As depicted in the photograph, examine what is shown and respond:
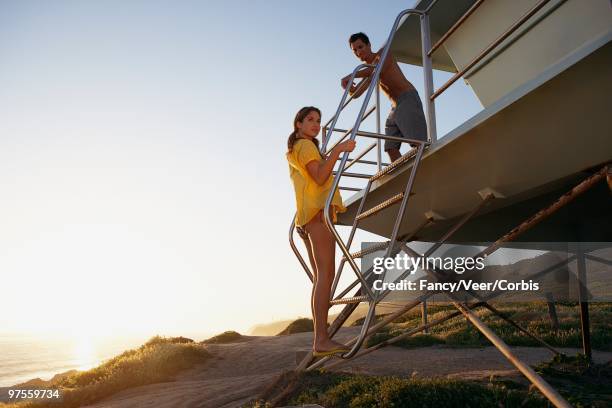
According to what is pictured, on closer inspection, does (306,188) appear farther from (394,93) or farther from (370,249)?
(394,93)

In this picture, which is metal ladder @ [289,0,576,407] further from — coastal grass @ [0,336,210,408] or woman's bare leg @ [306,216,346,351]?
coastal grass @ [0,336,210,408]

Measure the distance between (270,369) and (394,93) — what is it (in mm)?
6620

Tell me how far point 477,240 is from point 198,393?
15.5ft

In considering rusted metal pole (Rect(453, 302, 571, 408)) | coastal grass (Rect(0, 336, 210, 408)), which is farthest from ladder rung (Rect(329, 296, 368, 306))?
coastal grass (Rect(0, 336, 210, 408))

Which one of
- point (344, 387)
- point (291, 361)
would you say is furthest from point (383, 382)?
point (291, 361)

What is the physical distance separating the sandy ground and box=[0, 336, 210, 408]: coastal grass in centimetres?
33

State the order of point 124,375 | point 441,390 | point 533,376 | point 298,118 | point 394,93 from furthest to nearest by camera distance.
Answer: point 124,375
point 394,93
point 441,390
point 298,118
point 533,376

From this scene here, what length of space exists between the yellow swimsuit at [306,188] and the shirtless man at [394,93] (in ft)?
3.48

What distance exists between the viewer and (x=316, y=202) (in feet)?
11.2

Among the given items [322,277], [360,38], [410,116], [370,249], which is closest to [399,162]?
[410,116]

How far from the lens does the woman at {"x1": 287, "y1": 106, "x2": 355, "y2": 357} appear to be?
3238mm

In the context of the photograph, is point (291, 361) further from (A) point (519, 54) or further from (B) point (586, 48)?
(B) point (586, 48)

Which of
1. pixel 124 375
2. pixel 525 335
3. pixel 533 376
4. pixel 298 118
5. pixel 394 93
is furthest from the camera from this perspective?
pixel 525 335

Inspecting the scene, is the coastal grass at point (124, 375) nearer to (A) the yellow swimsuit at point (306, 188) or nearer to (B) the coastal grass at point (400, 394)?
(B) the coastal grass at point (400, 394)
